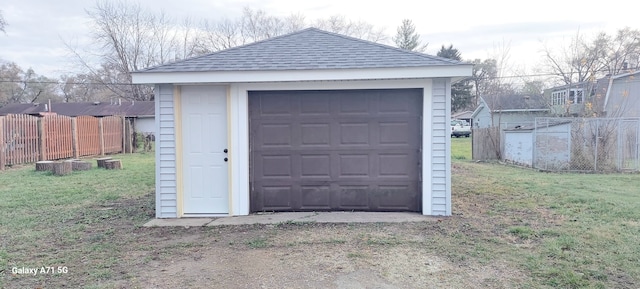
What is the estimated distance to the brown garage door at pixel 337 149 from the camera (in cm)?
657

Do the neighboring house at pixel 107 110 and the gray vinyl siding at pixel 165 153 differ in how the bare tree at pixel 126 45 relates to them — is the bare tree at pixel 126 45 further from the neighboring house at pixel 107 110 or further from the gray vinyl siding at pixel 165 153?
the gray vinyl siding at pixel 165 153

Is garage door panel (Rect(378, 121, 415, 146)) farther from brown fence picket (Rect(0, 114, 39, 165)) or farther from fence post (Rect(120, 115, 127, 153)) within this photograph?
fence post (Rect(120, 115, 127, 153))

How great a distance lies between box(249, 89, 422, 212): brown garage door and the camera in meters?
6.57

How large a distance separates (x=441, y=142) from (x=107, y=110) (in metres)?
32.0

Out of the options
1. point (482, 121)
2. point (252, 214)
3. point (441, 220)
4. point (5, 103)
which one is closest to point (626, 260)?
point (441, 220)

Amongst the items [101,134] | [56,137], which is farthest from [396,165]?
[101,134]

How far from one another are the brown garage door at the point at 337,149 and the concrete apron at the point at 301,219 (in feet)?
0.70

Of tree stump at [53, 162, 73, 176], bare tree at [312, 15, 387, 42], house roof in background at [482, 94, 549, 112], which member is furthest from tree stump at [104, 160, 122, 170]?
house roof in background at [482, 94, 549, 112]

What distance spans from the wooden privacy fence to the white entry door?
1037cm

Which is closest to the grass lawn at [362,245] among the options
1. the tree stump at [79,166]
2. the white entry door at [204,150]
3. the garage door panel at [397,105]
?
the white entry door at [204,150]

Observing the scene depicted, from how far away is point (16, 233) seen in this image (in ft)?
18.6

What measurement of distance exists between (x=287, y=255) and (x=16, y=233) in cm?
389

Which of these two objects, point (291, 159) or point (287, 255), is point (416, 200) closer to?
point (291, 159)

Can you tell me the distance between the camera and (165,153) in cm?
647
